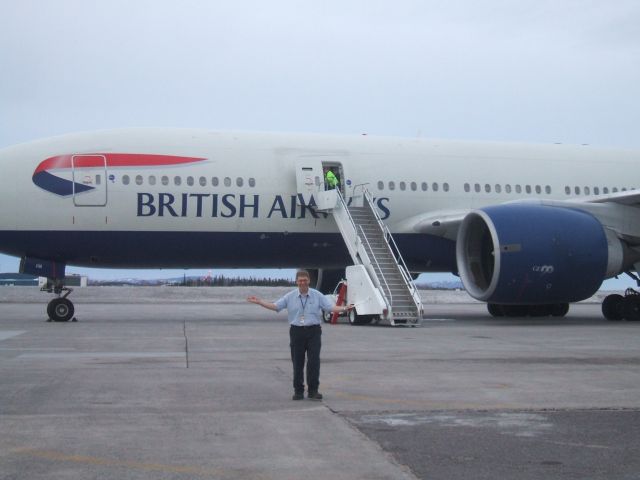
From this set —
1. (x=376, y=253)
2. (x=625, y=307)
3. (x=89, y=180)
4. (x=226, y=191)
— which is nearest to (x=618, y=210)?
(x=625, y=307)

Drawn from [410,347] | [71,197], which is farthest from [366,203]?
[410,347]

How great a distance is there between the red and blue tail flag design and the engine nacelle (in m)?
6.65

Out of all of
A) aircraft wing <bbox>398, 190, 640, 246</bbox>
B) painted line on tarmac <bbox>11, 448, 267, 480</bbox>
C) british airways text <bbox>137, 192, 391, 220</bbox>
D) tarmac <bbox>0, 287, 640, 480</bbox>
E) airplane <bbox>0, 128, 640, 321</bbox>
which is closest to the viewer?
painted line on tarmac <bbox>11, 448, 267, 480</bbox>

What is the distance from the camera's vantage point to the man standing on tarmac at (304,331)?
811 cm

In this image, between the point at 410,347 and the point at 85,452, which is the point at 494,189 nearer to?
the point at 410,347

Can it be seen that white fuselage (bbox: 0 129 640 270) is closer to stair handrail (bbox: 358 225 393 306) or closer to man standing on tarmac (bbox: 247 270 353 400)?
stair handrail (bbox: 358 225 393 306)

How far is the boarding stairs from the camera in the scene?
1806cm

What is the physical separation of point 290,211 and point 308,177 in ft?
2.80

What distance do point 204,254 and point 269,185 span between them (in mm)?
2033

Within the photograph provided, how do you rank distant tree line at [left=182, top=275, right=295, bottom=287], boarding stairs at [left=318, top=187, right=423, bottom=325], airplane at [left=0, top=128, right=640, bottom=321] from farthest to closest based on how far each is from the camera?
distant tree line at [left=182, top=275, right=295, bottom=287], airplane at [left=0, top=128, right=640, bottom=321], boarding stairs at [left=318, top=187, right=423, bottom=325]

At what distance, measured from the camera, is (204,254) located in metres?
19.9

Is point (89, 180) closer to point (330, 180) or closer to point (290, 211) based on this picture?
point (290, 211)

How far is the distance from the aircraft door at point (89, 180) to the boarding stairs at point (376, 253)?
4.62m

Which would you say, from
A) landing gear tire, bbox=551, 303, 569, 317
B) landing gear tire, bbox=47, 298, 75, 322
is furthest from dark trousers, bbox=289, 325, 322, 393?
landing gear tire, bbox=551, 303, 569, 317
